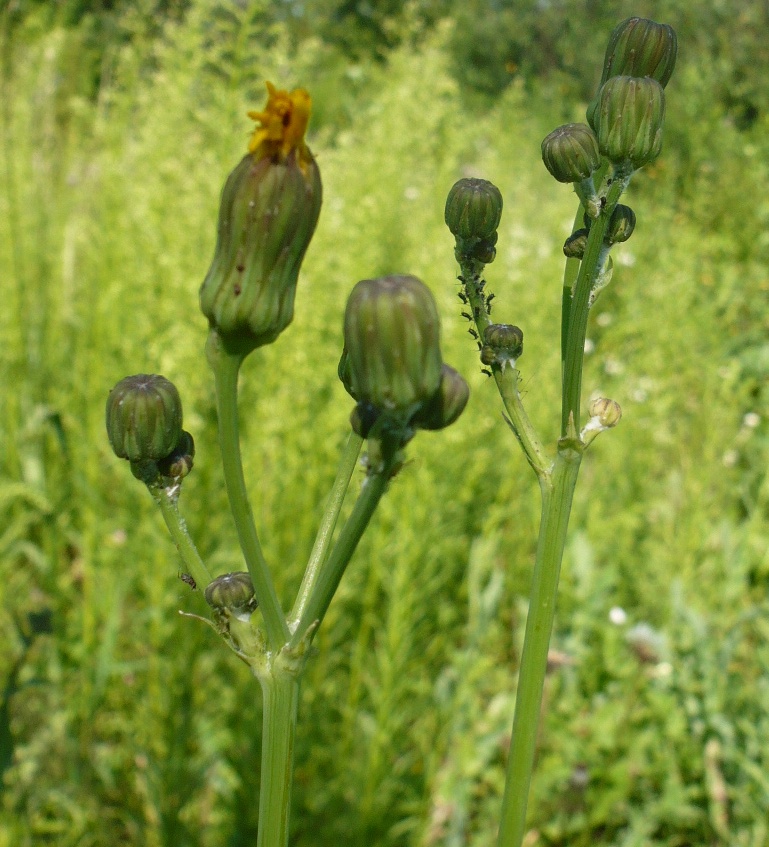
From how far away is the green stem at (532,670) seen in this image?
2.92 ft

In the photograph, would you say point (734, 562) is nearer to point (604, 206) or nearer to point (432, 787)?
point (432, 787)

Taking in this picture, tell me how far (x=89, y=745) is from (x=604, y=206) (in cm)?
229

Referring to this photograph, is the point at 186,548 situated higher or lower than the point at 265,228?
lower

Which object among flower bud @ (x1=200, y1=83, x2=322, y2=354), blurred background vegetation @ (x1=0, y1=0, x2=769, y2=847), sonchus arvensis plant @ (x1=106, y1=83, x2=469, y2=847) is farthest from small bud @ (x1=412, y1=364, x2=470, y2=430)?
blurred background vegetation @ (x1=0, y1=0, x2=769, y2=847)

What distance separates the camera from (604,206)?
0.95 m

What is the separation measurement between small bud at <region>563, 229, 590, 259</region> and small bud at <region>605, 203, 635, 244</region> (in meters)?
0.03

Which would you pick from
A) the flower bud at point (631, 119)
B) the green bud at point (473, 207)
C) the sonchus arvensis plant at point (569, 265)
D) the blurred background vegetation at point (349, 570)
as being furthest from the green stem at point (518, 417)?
the blurred background vegetation at point (349, 570)

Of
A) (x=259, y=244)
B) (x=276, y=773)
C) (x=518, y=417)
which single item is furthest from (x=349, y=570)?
(x=259, y=244)

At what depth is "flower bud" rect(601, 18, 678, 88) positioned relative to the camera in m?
0.98

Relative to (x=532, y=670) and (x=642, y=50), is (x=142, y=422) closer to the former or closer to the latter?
(x=532, y=670)

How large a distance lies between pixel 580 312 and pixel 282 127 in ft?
1.33

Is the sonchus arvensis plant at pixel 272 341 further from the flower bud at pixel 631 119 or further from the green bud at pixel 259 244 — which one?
the flower bud at pixel 631 119

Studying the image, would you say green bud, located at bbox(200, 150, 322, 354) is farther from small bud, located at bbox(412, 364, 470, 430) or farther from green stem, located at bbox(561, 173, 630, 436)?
green stem, located at bbox(561, 173, 630, 436)

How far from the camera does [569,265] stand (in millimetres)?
1033
